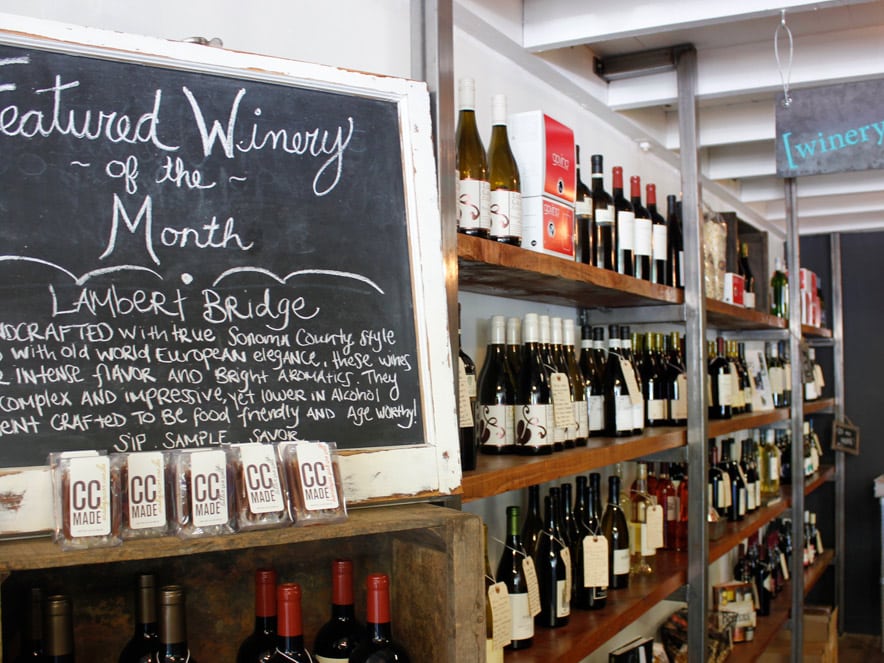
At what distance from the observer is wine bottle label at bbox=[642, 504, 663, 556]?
268 cm

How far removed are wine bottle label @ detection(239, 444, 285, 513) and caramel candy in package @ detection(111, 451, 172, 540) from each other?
91 millimetres

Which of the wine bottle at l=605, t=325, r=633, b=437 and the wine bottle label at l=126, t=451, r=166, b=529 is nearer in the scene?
the wine bottle label at l=126, t=451, r=166, b=529

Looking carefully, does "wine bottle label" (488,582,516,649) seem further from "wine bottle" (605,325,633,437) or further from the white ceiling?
the white ceiling

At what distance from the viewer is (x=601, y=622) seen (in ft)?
6.61

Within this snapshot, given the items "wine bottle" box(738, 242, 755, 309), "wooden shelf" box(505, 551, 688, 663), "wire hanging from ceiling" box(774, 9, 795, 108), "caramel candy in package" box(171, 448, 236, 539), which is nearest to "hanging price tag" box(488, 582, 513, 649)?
"wooden shelf" box(505, 551, 688, 663)

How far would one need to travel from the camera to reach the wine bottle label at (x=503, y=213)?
1.74 m

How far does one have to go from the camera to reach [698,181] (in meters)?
2.85

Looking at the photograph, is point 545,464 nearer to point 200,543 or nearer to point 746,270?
point 200,543

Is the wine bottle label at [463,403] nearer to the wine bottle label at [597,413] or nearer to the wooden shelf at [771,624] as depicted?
the wine bottle label at [597,413]

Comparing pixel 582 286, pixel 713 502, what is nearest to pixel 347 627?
pixel 582 286

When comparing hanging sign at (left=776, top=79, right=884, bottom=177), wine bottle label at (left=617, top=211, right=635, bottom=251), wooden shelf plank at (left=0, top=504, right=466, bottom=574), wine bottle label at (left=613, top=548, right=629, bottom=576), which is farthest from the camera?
wine bottle label at (left=617, top=211, right=635, bottom=251)

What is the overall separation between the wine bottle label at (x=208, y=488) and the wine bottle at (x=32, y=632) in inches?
9.2

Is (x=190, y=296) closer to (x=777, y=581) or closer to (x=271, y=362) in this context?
(x=271, y=362)

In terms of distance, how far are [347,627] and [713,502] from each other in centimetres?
259
